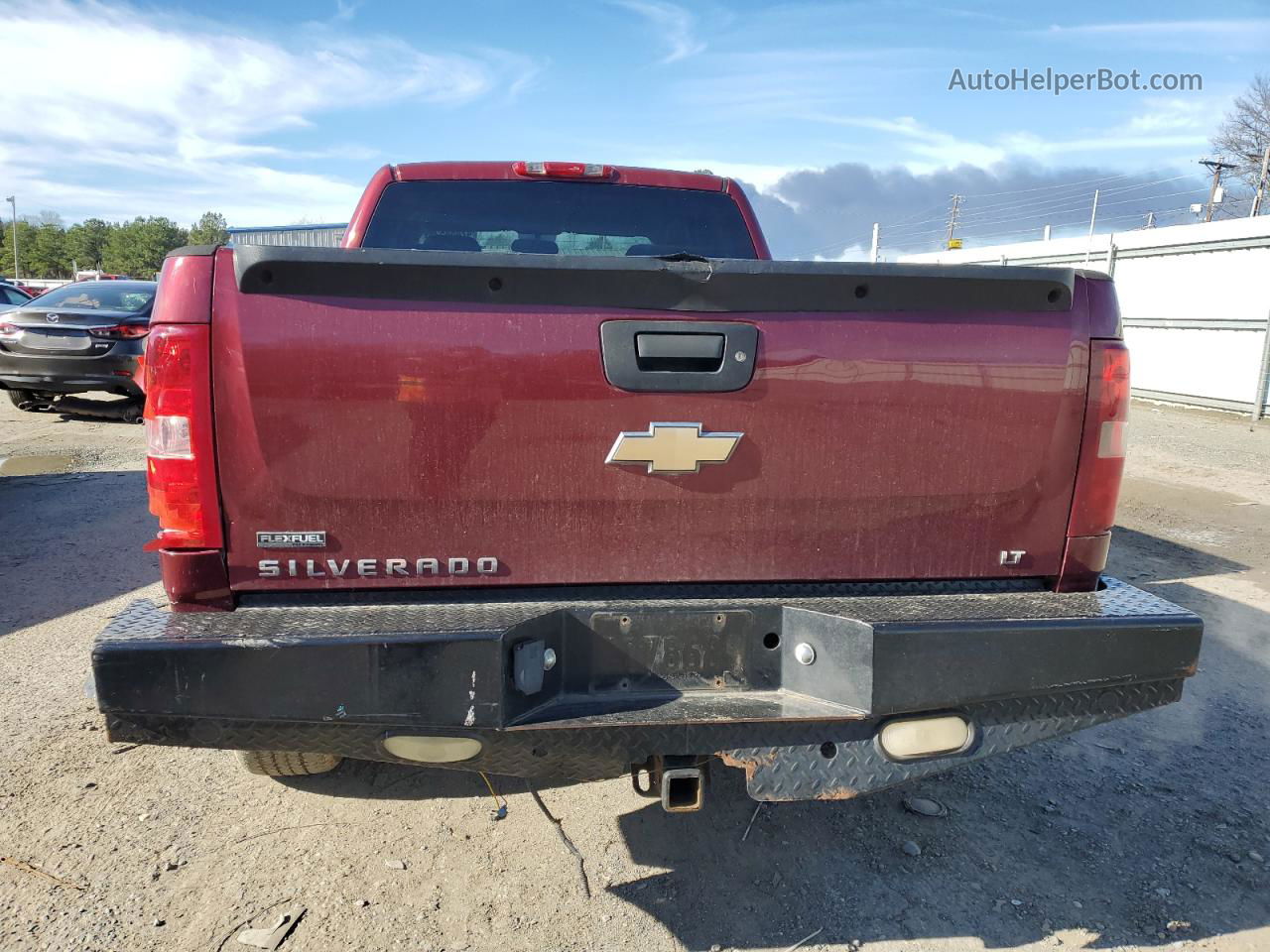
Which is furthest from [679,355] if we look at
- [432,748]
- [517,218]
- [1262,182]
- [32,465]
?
[1262,182]

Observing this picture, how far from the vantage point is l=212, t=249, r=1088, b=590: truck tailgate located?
201 centimetres

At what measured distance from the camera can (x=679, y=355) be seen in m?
2.10

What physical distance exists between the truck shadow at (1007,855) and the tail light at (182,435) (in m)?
1.62

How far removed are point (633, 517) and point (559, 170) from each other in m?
1.87

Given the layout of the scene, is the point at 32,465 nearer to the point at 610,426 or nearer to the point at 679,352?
the point at 610,426

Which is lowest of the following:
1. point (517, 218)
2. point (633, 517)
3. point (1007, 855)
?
point (1007, 855)

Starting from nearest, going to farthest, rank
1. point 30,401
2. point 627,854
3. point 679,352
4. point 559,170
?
1. point 679,352
2. point 627,854
3. point 559,170
4. point 30,401

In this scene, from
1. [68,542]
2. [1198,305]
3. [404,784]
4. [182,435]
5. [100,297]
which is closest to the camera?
[182,435]

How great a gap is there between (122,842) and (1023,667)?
9.19ft

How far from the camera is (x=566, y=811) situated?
3.05 m

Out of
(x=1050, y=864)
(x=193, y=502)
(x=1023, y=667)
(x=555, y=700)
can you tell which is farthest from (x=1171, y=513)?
(x=193, y=502)

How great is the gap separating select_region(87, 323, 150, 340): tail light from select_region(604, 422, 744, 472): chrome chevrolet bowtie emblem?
9.60 metres

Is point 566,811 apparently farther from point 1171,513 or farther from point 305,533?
point 1171,513

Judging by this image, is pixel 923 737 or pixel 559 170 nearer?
pixel 923 737
